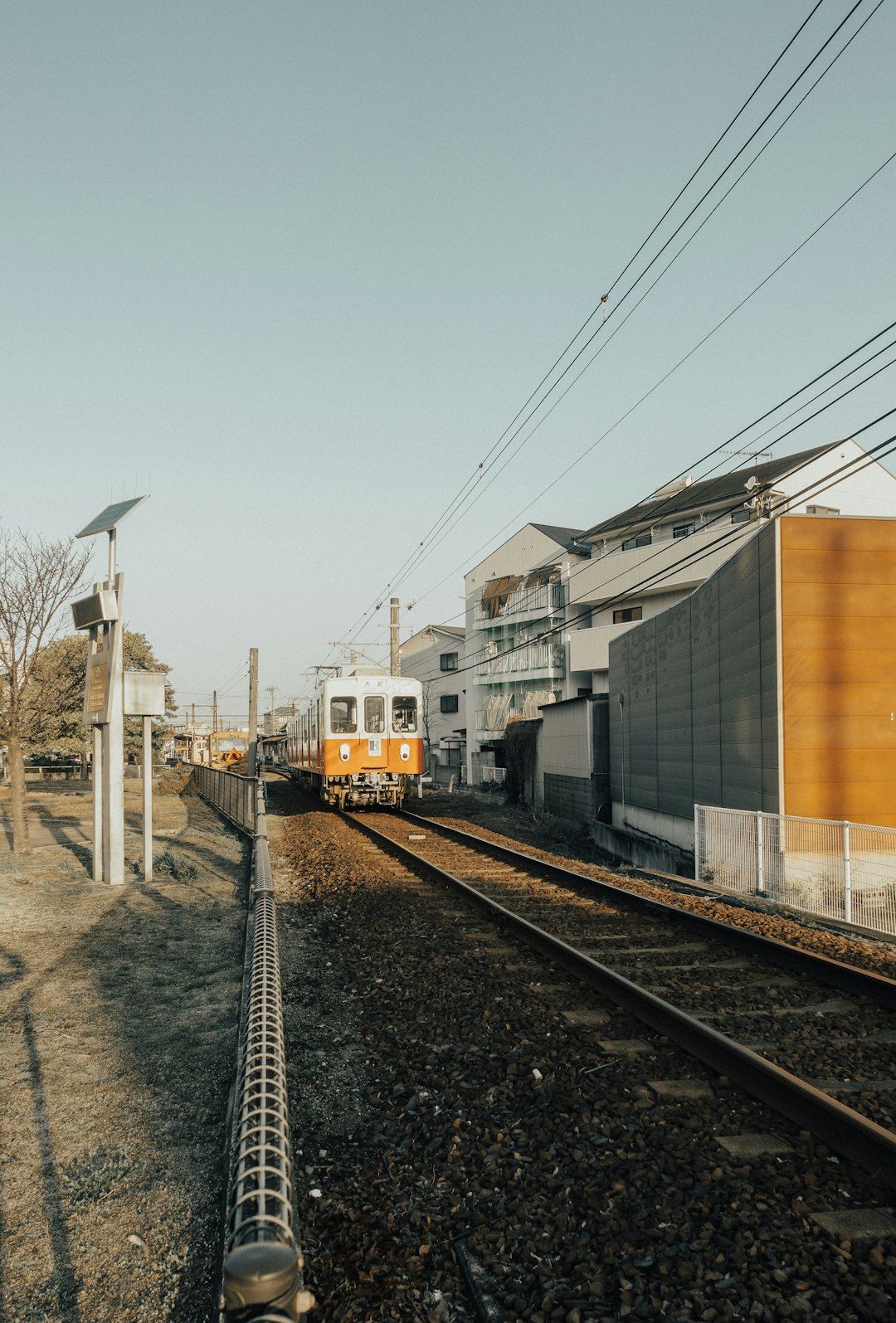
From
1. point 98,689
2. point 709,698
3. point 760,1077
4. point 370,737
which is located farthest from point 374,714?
point 760,1077

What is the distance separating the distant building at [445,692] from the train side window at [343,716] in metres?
28.5

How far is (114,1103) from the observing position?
14.9 ft

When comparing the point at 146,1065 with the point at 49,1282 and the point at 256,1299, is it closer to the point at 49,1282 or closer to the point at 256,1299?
the point at 49,1282

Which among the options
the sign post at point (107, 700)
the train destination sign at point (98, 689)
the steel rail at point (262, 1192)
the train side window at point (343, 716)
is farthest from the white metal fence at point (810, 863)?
the train side window at point (343, 716)

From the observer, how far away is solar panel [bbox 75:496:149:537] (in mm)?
11727

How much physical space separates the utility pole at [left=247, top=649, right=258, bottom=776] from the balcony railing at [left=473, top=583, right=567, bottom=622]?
14.3 metres

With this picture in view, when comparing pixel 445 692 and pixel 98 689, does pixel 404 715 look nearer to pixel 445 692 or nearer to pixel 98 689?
pixel 98 689

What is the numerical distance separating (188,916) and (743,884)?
23.4 feet

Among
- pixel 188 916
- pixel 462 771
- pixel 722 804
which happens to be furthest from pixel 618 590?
pixel 188 916

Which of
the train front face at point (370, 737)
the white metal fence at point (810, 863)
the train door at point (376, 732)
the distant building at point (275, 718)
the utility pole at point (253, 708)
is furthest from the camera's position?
the distant building at point (275, 718)

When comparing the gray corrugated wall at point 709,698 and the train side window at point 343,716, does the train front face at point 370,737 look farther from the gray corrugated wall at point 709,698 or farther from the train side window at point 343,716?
the gray corrugated wall at point 709,698

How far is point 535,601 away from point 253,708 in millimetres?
15486

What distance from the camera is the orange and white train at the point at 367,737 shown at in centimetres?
2172

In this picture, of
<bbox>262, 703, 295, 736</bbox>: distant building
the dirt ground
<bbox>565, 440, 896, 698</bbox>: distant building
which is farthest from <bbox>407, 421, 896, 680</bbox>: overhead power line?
<bbox>262, 703, 295, 736</bbox>: distant building
